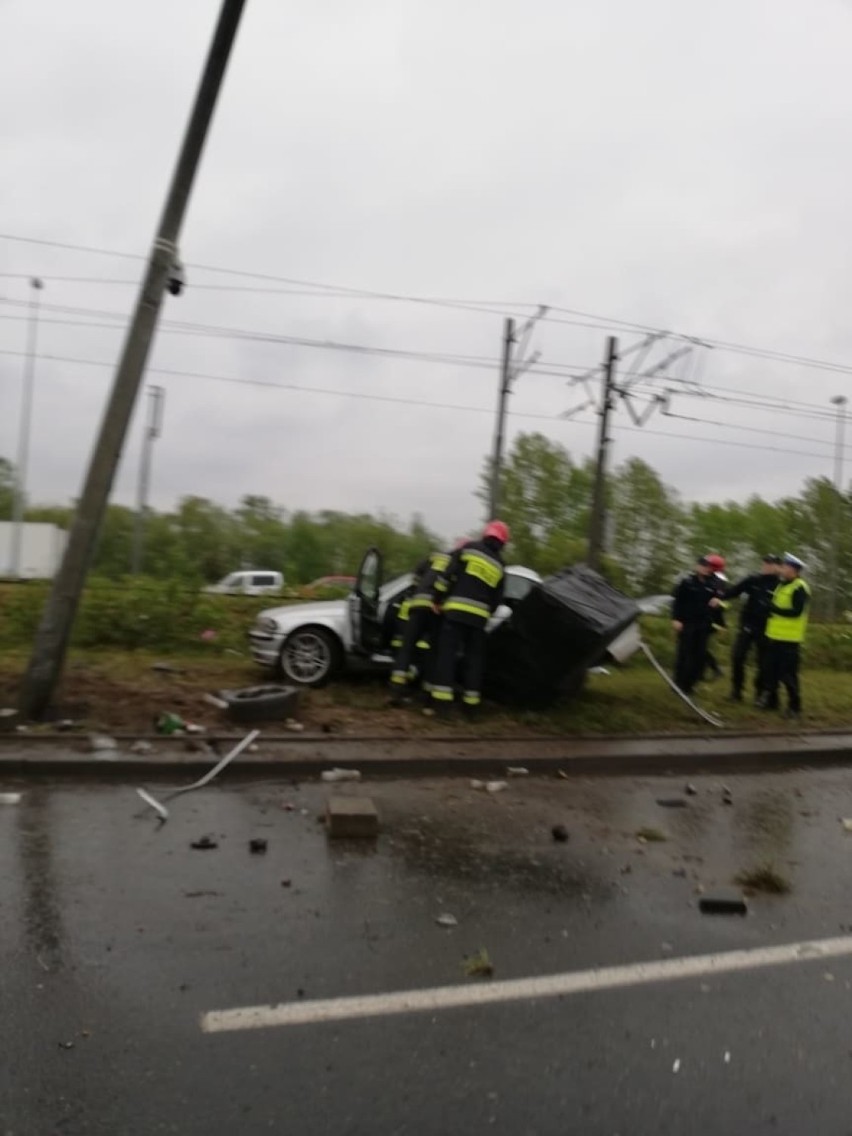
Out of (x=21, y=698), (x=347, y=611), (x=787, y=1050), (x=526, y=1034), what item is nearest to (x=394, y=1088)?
(x=526, y=1034)

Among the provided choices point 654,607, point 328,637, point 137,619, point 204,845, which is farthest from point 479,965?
point 654,607

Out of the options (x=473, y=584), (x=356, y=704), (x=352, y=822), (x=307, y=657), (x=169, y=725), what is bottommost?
(x=352, y=822)

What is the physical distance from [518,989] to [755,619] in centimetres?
786

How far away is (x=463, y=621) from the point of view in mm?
8711

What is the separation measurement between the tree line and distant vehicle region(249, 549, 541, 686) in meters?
34.3

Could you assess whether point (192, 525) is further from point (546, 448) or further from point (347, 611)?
point (347, 611)

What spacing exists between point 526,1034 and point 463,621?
530cm

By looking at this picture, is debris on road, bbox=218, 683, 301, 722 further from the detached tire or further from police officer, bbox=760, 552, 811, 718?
police officer, bbox=760, 552, 811, 718

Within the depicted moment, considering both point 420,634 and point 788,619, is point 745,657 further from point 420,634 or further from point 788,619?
point 420,634

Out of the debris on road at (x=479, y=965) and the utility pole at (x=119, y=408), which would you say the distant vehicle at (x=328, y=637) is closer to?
the utility pole at (x=119, y=408)

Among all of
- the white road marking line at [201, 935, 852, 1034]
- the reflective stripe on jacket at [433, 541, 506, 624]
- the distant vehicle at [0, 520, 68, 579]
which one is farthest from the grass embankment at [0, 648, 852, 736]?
the distant vehicle at [0, 520, 68, 579]

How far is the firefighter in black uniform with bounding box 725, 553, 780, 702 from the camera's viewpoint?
35.3ft

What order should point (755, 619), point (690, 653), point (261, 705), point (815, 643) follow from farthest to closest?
1. point (815, 643)
2. point (755, 619)
3. point (690, 653)
4. point (261, 705)

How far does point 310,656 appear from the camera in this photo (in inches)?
390
